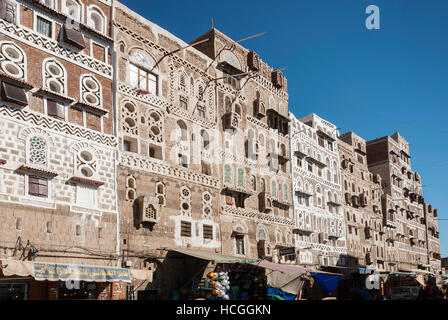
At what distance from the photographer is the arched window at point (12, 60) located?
1922 centimetres

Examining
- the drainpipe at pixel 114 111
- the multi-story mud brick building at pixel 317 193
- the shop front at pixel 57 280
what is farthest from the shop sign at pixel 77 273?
the multi-story mud brick building at pixel 317 193

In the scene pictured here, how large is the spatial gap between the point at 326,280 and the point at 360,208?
2505 centimetres

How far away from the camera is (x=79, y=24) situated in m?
22.3

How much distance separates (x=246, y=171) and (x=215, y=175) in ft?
12.3

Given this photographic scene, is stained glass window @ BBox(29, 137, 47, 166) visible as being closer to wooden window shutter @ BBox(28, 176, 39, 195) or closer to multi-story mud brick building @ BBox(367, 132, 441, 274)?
wooden window shutter @ BBox(28, 176, 39, 195)

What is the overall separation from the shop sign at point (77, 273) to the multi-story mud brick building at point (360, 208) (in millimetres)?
30024

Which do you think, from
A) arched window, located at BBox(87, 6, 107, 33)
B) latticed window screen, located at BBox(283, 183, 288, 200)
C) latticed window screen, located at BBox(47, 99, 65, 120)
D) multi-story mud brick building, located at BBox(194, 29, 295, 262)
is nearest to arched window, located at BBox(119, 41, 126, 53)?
arched window, located at BBox(87, 6, 107, 33)

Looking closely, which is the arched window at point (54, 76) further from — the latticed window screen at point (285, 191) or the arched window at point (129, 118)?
the latticed window screen at point (285, 191)

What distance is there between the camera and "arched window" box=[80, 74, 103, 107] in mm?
22109

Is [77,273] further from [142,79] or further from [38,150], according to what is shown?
[142,79]

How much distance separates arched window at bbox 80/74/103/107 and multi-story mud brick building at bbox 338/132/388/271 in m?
30.6

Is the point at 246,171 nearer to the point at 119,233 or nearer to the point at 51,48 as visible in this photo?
the point at 119,233

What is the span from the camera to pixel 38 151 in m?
19.8
